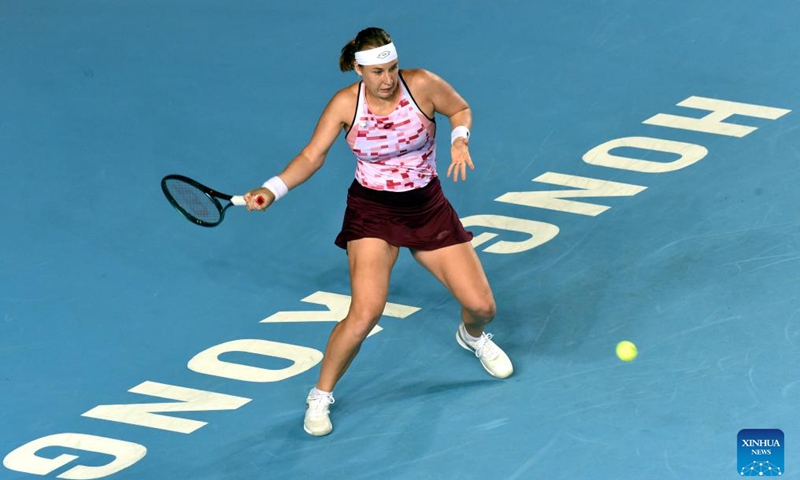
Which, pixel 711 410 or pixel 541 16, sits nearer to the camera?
pixel 711 410

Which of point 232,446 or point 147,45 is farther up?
point 147,45

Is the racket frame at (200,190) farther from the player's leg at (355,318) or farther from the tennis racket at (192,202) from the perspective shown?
the player's leg at (355,318)

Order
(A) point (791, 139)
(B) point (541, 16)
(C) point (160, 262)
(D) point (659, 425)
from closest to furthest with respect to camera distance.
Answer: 1. (D) point (659, 425)
2. (C) point (160, 262)
3. (A) point (791, 139)
4. (B) point (541, 16)

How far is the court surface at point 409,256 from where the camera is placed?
20.8 ft

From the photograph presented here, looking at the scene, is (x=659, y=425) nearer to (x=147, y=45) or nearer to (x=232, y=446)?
(x=232, y=446)

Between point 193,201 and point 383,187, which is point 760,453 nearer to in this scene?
point 383,187

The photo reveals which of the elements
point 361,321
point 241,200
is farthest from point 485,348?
point 241,200

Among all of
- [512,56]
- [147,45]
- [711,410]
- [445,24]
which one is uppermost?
[147,45]

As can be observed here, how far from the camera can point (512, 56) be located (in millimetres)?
10648

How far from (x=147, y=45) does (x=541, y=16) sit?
3.41 m

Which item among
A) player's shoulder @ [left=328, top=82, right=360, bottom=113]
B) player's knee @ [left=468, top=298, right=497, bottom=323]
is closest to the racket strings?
player's shoulder @ [left=328, top=82, right=360, bottom=113]

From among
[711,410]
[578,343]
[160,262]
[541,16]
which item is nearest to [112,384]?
[160,262]

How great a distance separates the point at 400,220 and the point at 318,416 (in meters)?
1.04

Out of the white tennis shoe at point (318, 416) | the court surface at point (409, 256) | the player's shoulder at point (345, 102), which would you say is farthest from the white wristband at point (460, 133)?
the white tennis shoe at point (318, 416)
